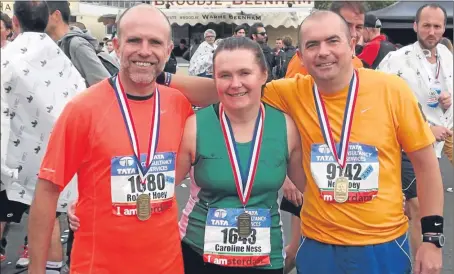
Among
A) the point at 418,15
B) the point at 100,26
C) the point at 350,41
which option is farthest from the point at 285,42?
the point at 350,41

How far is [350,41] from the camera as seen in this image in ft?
8.79

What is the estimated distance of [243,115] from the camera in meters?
2.54

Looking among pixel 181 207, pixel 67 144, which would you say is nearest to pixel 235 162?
pixel 67 144

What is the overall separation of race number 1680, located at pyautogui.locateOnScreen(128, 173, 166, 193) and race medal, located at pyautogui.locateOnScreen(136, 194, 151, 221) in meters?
0.03

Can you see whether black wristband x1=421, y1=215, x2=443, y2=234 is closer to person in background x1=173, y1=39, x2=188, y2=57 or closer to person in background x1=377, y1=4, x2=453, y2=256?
person in background x1=377, y1=4, x2=453, y2=256

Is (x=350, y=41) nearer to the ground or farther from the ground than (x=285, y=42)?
nearer to the ground

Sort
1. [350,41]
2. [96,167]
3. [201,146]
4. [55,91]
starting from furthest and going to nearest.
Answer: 1. [55,91]
2. [350,41]
3. [201,146]
4. [96,167]

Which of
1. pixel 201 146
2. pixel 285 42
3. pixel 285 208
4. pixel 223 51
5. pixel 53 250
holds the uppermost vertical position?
pixel 285 42

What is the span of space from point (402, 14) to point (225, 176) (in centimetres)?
1828

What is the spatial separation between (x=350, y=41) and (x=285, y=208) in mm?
1736

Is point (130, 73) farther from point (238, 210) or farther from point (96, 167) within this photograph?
point (238, 210)

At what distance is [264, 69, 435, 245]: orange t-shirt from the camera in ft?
8.34

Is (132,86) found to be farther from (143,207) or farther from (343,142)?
(343,142)

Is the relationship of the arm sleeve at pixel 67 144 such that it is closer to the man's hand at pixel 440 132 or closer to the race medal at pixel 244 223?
the race medal at pixel 244 223
